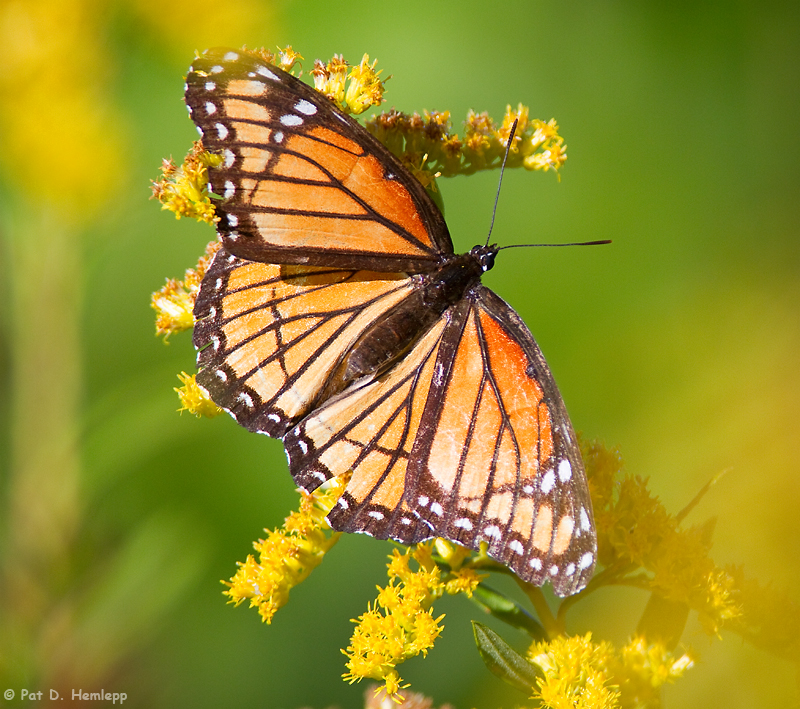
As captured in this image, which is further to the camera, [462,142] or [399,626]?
[462,142]

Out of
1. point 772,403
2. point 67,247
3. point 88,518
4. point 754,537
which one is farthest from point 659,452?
point 67,247

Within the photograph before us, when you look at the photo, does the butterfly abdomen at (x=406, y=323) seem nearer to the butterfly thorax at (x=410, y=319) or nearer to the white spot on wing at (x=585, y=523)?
the butterfly thorax at (x=410, y=319)

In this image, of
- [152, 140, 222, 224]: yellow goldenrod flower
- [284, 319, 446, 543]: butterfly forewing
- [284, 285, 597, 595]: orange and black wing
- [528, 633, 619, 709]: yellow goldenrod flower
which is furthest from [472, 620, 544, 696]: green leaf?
[152, 140, 222, 224]: yellow goldenrod flower

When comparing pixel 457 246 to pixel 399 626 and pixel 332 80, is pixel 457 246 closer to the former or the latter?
pixel 332 80

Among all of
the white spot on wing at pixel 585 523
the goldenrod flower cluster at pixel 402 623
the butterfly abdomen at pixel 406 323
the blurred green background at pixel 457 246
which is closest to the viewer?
the white spot on wing at pixel 585 523

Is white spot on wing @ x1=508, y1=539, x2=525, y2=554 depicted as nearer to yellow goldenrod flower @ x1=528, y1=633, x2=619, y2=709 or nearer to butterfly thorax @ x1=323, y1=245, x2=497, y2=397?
yellow goldenrod flower @ x1=528, y1=633, x2=619, y2=709

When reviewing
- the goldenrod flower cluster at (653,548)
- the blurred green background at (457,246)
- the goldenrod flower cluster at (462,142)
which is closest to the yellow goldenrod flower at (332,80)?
the goldenrod flower cluster at (462,142)

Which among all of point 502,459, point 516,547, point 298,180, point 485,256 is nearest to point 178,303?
point 298,180
